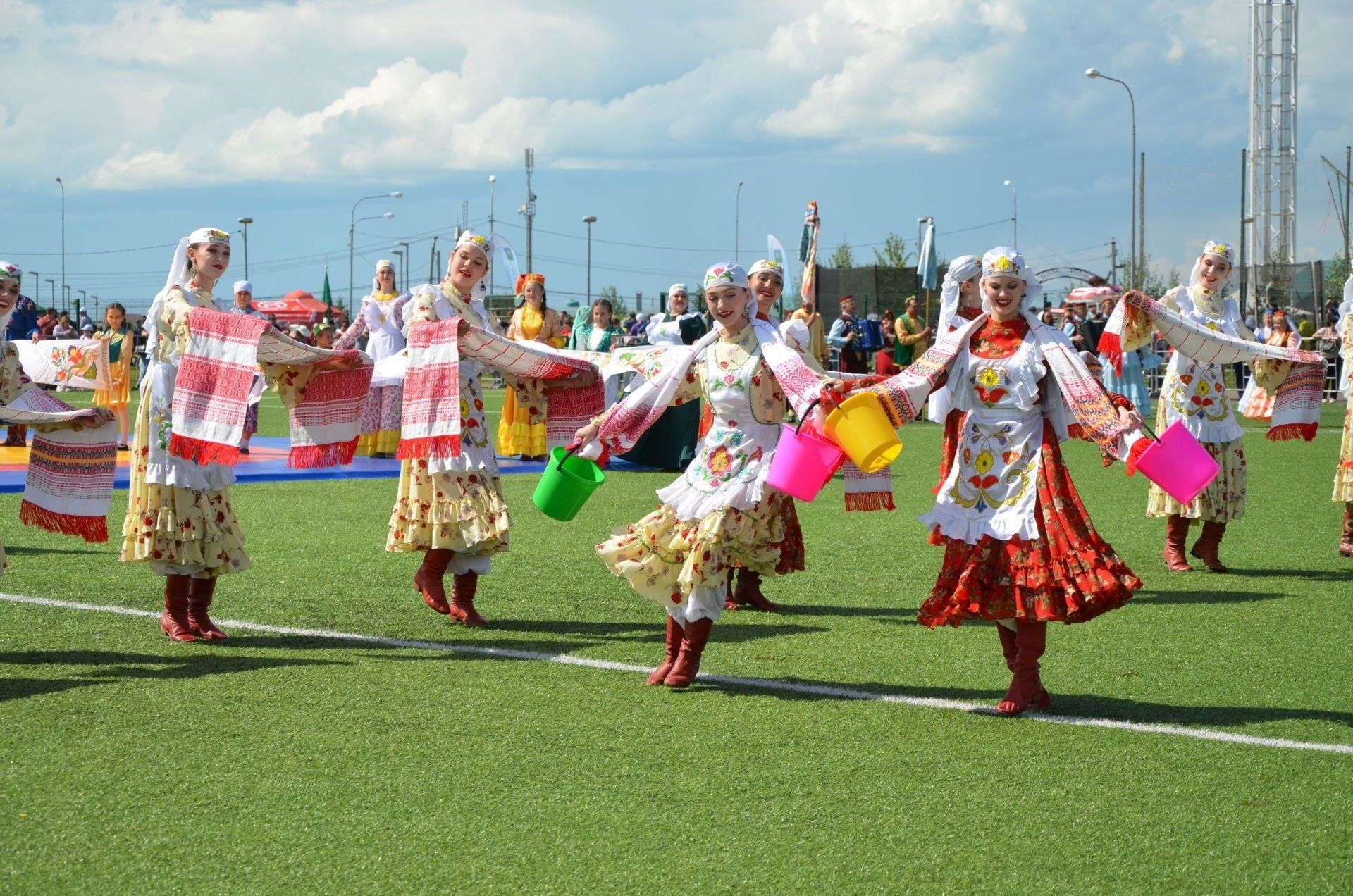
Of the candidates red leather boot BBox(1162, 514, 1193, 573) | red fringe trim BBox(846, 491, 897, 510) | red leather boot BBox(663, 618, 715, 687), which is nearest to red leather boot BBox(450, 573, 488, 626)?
red leather boot BBox(663, 618, 715, 687)

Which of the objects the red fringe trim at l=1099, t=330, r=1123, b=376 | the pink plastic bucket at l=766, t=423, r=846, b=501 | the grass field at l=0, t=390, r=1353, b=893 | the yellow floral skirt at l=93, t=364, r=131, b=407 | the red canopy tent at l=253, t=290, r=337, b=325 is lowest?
the grass field at l=0, t=390, r=1353, b=893

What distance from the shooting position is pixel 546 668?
6852 mm

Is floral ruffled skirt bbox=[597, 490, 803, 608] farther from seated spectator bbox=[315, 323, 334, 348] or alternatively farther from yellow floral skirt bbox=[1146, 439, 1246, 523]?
seated spectator bbox=[315, 323, 334, 348]

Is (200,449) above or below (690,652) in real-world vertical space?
above

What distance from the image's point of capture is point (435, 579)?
8078 millimetres

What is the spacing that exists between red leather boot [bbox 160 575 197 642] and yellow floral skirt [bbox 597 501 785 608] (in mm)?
2256

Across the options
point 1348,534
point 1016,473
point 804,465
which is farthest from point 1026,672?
point 1348,534

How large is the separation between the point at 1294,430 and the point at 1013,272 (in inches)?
143

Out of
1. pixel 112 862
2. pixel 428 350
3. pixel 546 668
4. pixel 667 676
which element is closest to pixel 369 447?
pixel 428 350

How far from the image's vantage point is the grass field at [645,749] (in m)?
4.26

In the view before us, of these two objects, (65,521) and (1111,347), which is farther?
(1111,347)

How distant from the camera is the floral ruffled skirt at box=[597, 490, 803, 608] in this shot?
6.34 metres

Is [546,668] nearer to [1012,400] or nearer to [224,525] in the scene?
[224,525]

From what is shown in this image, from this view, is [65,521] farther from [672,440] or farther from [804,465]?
[672,440]
